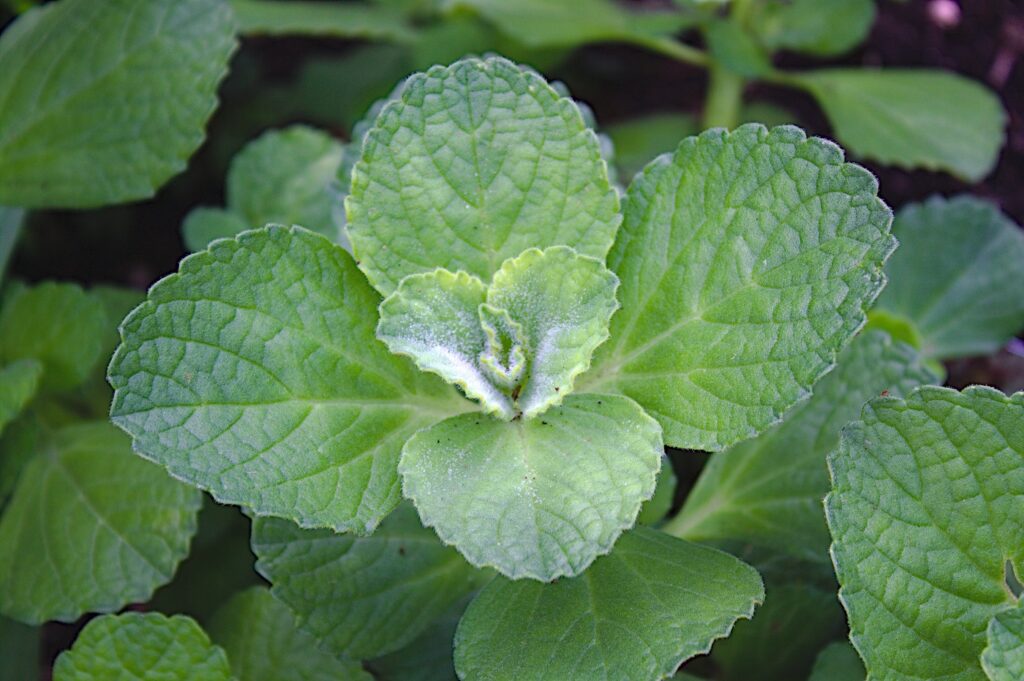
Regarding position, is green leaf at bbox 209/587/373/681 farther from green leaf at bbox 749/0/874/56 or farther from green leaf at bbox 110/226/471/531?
green leaf at bbox 749/0/874/56

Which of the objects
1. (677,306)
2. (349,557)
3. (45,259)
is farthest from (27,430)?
(677,306)

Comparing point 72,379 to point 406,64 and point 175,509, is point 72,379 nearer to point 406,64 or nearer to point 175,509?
point 175,509

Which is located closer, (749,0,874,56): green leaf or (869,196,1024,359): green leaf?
(869,196,1024,359): green leaf

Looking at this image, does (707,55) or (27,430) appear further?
(707,55)

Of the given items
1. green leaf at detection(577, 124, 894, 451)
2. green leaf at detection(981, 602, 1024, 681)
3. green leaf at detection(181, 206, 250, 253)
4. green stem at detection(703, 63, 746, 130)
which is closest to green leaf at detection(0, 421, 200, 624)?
green leaf at detection(181, 206, 250, 253)

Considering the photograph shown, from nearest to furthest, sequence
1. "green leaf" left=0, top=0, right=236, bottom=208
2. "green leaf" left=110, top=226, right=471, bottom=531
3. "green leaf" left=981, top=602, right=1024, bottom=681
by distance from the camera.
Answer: "green leaf" left=981, top=602, right=1024, bottom=681
"green leaf" left=110, top=226, right=471, bottom=531
"green leaf" left=0, top=0, right=236, bottom=208

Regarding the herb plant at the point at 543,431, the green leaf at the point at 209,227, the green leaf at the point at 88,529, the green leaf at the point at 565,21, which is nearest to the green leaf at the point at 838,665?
the herb plant at the point at 543,431
